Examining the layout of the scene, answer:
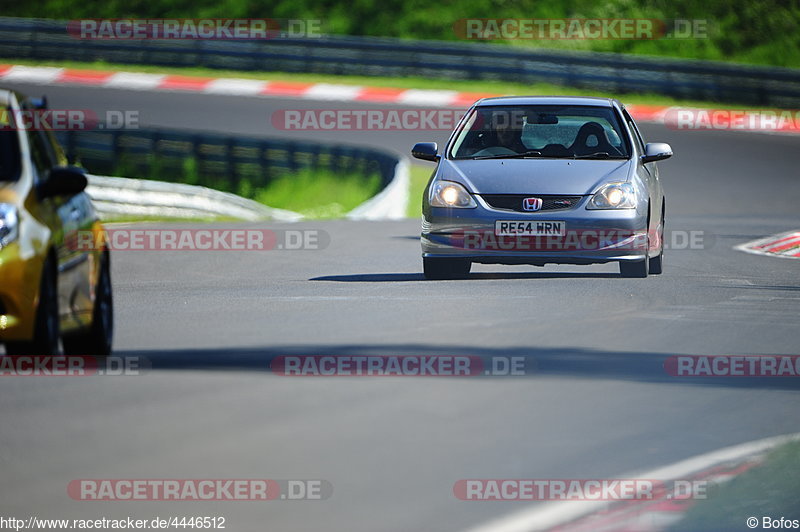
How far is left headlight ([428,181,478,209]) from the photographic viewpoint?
43.2 feet

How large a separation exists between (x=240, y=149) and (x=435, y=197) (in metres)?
13.9

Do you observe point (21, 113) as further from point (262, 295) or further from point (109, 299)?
point (262, 295)

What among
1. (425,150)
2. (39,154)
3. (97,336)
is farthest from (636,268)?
(39,154)

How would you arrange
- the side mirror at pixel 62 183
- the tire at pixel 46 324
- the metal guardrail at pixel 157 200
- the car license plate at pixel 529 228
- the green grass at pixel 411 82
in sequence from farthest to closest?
the green grass at pixel 411 82
the metal guardrail at pixel 157 200
the car license plate at pixel 529 228
the side mirror at pixel 62 183
the tire at pixel 46 324

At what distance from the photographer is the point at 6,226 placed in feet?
26.4

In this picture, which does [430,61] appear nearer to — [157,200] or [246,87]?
[246,87]

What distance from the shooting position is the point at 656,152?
13.8 meters

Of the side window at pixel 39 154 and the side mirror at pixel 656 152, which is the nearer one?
the side window at pixel 39 154

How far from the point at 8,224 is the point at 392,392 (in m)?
2.03

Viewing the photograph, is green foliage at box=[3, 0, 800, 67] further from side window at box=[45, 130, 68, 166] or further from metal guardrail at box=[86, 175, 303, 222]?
side window at box=[45, 130, 68, 166]

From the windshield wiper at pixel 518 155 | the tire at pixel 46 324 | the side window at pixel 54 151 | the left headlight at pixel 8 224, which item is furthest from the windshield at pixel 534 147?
the left headlight at pixel 8 224

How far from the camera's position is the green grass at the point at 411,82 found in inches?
1417

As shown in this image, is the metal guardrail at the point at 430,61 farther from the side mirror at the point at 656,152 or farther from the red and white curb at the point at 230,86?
the side mirror at the point at 656,152

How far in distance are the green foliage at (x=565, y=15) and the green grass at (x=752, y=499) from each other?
36.6 metres
